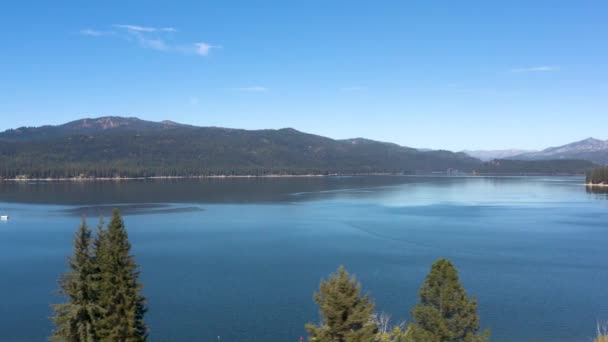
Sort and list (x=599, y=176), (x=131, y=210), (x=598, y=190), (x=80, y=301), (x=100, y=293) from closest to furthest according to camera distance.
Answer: (x=80, y=301)
(x=100, y=293)
(x=131, y=210)
(x=598, y=190)
(x=599, y=176)

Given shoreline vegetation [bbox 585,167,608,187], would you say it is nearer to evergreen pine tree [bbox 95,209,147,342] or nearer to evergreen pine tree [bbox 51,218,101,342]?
evergreen pine tree [bbox 95,209,147,342]

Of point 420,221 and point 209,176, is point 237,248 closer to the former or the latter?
point 420,221

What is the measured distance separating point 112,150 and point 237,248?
17117 cm

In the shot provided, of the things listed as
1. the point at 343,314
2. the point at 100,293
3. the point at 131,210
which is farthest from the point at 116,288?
the point at 131,210

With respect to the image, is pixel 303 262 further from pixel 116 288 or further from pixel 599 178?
pixel 599 178

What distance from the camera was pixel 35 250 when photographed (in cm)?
3578

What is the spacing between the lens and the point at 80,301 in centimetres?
1197

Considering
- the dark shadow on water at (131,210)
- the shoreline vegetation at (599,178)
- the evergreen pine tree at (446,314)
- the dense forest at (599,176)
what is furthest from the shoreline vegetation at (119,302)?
the shoreline vegetation at (599,178)

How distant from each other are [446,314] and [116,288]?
24.7 feet

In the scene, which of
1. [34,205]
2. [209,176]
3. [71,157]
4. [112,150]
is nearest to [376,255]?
[34,205]

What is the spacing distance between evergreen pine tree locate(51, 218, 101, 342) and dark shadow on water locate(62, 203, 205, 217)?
4398cm

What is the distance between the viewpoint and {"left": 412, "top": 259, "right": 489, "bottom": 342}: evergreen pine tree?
37.7 feet

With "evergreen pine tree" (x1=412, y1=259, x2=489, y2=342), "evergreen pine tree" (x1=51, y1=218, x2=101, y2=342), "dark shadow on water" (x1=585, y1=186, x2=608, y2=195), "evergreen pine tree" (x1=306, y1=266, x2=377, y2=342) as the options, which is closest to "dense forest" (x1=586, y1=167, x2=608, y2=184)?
"dark shadow on water" (x1=585, y1=186, x2=608, y2=195)

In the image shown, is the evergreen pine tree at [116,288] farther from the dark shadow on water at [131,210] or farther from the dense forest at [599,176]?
the dense forest at [599,176]
